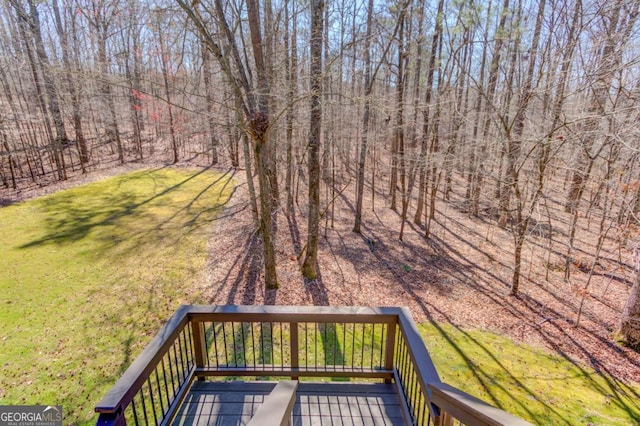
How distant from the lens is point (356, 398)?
9.64 ft

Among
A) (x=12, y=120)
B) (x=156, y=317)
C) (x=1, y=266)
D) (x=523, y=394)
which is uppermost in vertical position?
(x=12, y=120)

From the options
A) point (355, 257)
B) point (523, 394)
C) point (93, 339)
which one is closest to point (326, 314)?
point (523, 394)

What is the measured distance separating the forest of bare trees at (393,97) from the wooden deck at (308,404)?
123 inches

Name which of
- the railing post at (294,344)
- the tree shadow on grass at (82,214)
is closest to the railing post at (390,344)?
the railing post at (294,344)

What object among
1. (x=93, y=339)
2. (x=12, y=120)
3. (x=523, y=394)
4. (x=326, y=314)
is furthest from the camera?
(x=12, y=120)

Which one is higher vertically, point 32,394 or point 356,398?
point 356,398

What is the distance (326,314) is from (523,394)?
337cm

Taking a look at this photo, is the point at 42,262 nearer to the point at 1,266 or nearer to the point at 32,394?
the point at 1,266

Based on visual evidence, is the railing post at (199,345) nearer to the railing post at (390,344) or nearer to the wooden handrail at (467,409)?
the railing post at (390,344)

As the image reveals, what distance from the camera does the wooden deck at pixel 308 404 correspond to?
106 inches

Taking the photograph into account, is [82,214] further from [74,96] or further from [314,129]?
[314,129]

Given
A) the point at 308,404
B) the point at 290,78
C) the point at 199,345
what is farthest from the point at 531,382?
the point at 290,78

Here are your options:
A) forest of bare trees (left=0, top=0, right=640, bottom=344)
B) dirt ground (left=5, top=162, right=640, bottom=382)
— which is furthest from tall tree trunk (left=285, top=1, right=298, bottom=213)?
dirt ground (left=5, top=162, right=640, bottom=382)

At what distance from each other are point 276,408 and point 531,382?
476 cm
